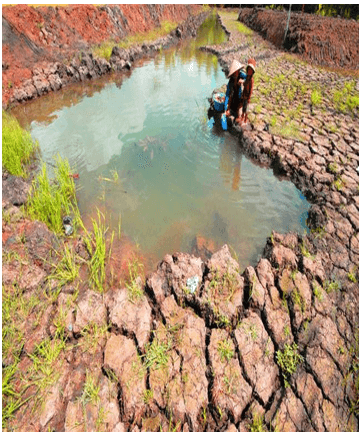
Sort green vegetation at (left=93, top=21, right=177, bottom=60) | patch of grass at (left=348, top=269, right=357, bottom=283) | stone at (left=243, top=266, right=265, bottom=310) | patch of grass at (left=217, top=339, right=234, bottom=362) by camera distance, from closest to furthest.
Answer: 1. patch of grass at (left=217, top=339, right=234, bottom=362)
2. stone at (left=243, top=266, right=265, bottom=310)
3. patch of grass at (left=348, top=269, right=357, bottom=283)
4. green vegetation at (left=93, top=21, right=177, bottom=60)

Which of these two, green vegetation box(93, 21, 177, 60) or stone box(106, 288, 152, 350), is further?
green vegetation box(93, 21, 177, 60)

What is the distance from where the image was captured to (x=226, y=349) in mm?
2223

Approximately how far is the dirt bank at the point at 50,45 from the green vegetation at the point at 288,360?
29.8 ft

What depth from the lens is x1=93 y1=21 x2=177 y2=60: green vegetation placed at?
11.2 m

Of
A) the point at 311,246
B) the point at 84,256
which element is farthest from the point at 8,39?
the point at 311,246

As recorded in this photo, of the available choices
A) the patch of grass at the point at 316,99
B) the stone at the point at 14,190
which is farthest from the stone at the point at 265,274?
the patch of grass at the point at 316,99

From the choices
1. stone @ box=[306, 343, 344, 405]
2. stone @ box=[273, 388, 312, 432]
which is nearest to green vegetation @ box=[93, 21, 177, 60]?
stone @ box=[306, 343, 344, 405]

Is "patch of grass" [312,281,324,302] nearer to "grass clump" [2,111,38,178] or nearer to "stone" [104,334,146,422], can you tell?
"stone" [104,334,146,422]

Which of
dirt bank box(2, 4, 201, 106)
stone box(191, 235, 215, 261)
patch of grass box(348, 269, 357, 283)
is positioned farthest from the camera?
dirt bank box(2, 4, 201, 106)

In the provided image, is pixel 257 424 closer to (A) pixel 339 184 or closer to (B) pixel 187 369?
(B) pixel 187 369

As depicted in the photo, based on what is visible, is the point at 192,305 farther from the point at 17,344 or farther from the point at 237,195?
the point at 237,195

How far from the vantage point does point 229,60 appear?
38.3ft

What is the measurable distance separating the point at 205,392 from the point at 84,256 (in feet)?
7.16

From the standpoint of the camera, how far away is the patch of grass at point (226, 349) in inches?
85.8
